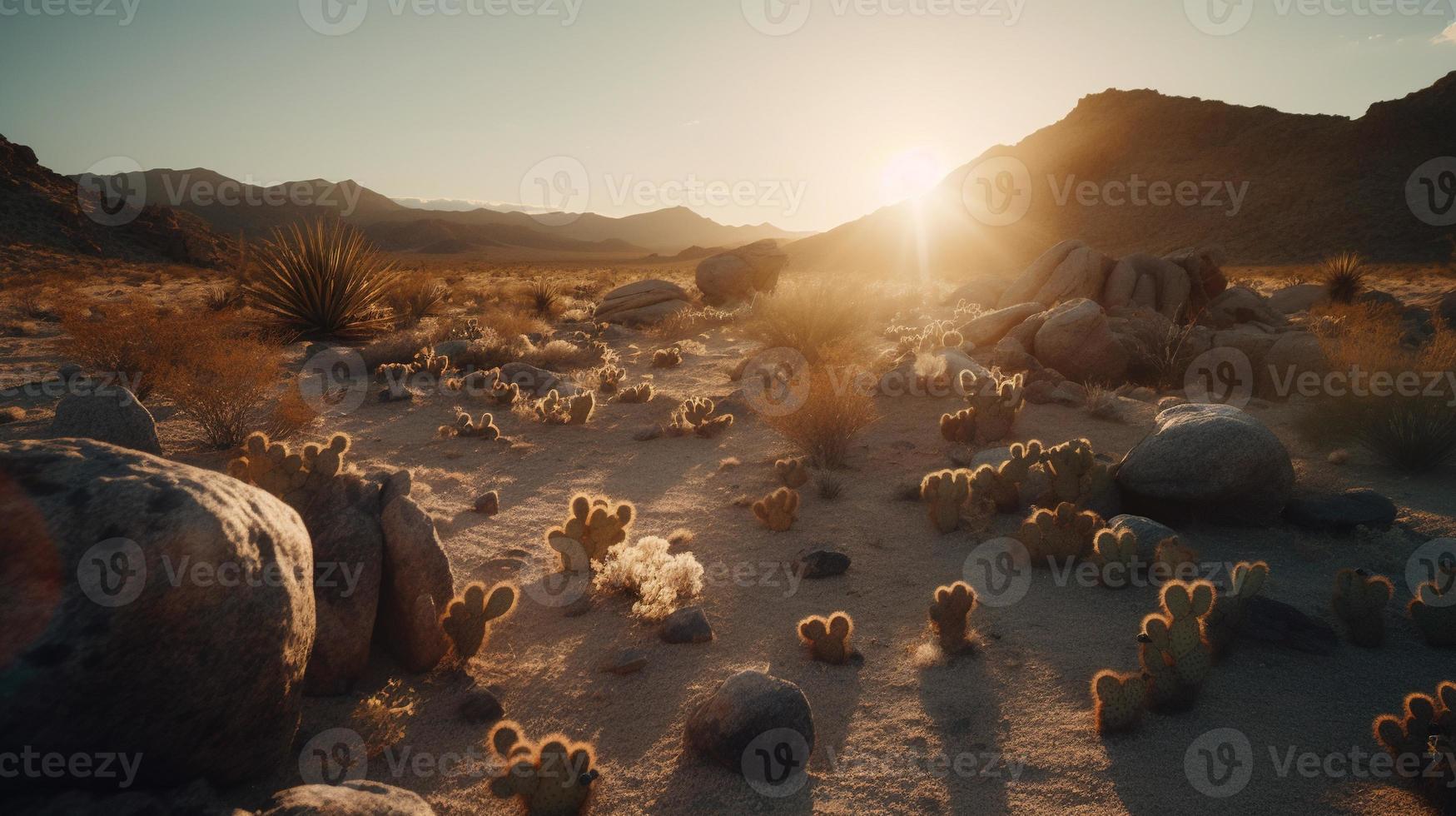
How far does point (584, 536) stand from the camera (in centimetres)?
534

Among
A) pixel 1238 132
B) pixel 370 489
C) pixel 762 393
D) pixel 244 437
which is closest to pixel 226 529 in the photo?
pixel 370 489

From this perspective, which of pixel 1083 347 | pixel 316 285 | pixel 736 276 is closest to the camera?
pixel 1083 347

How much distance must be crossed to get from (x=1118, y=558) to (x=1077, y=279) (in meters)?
9.77

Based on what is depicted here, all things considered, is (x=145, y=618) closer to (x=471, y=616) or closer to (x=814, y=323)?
(x=471, y=616)

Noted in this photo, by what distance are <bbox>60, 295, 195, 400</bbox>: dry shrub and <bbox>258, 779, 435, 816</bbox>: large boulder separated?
27.5 feet

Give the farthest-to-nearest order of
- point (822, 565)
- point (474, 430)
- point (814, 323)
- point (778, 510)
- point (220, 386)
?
point (814, 323) < point (474, 430) < point (220, 386) < point (778, 510) < point (822, 565)

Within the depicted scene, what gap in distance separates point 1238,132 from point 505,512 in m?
69.2

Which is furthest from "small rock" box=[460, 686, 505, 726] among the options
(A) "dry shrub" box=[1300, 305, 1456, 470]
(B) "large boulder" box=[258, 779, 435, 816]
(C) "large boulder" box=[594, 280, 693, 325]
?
(C) "large boulder" box=[594, 280, 693, 325]

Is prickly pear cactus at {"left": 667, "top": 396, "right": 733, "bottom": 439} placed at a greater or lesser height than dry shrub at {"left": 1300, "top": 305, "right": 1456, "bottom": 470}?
lesser

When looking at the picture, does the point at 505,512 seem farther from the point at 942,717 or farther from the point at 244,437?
the point at 942,717

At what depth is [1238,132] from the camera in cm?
5581

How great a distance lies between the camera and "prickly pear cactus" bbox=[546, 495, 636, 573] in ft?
17.5

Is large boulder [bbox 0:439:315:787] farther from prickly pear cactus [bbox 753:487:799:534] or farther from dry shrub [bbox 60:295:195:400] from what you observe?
dry shrub [bbox 60:295:195:400]

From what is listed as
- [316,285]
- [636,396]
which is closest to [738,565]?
[636,396]
